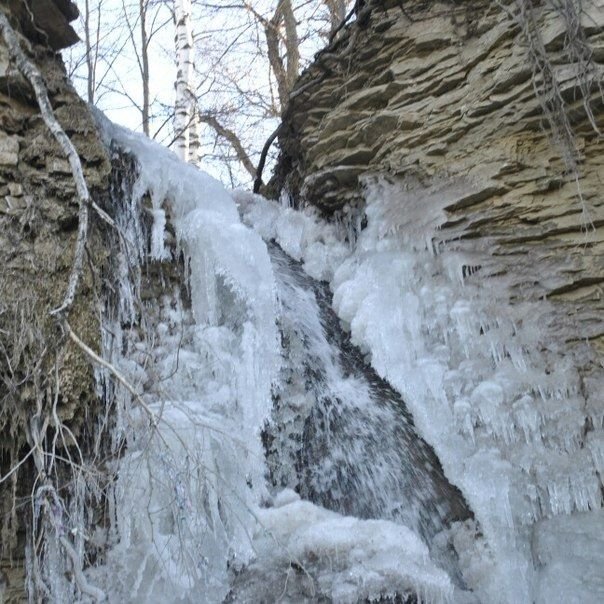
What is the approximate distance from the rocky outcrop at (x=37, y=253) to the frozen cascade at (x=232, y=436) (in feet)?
0.64

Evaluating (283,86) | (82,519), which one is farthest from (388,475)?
(283,86)

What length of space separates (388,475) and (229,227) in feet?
5.46

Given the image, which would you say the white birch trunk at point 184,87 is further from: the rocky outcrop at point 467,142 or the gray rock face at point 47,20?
the gray rock face at point 47,20

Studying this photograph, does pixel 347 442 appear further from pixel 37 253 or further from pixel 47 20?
pixel 47 20

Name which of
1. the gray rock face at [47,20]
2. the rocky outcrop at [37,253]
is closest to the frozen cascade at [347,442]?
the rocky outcrop at [37,253]

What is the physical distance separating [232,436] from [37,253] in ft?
3.89

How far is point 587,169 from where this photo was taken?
11.7 feet

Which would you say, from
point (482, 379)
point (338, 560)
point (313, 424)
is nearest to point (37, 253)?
point (313, 424)

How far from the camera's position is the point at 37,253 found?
2.96 meters

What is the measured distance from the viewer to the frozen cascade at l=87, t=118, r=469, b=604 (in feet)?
8.48

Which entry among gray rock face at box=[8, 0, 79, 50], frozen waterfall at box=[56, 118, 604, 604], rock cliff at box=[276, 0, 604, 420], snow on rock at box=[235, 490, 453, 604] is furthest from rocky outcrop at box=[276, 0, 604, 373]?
gray rock face at box=[8, 0, 79, 50]

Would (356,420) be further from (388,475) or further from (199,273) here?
(199,273)

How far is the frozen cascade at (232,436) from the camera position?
2586 millimetres

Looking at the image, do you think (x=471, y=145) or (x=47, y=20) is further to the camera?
(x=471, y=145)
